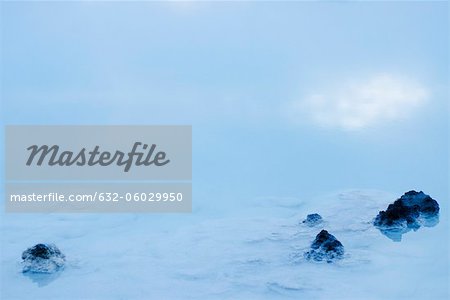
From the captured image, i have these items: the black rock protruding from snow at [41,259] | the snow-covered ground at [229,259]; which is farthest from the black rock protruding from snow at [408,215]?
the black rock protruding from snow at [41,259]

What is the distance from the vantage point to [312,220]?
644cm

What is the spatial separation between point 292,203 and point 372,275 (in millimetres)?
2113

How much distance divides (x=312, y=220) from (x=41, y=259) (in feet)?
9.55

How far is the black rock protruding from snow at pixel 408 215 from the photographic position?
6180 mm

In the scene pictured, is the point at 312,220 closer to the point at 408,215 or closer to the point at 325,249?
the point at 325,249

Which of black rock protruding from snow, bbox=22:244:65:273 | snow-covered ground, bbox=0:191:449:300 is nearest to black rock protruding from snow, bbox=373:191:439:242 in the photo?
snow-covered ground, bbox=0:191:449:300

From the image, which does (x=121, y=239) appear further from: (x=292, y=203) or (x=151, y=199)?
(x=292, y=203)

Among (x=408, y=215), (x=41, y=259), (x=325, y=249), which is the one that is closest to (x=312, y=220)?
(x=325, y=249)

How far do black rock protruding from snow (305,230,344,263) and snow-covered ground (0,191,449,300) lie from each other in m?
0.08

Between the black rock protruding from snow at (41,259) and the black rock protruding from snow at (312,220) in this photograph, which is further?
the black rock protruding from snow at (312,220)

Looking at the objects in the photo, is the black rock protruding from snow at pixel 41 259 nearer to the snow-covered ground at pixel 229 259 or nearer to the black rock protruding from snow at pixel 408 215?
the snow-covered ground at pixel 229 259

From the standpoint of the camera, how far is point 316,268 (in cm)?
536

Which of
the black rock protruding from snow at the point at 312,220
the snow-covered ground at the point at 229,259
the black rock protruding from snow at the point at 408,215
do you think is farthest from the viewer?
the black rock protruding from snow at the point at 312,220

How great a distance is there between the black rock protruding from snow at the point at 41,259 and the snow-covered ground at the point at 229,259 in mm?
85
